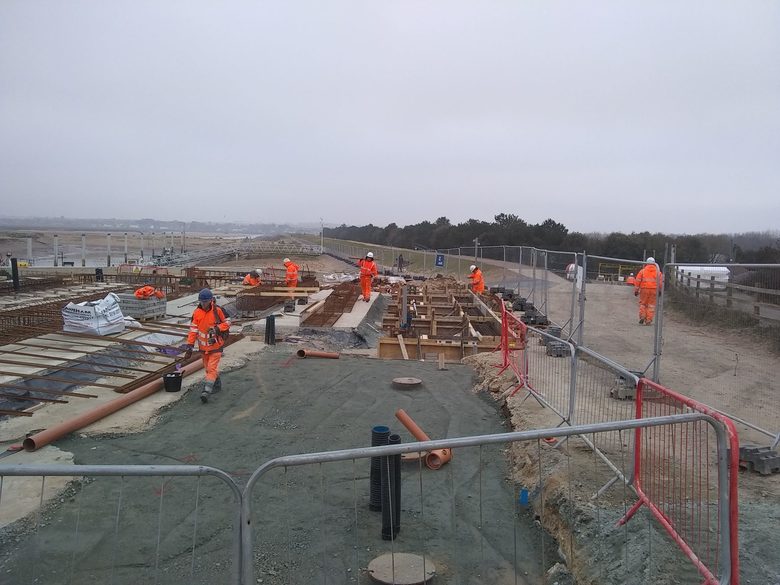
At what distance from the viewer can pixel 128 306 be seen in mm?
16703

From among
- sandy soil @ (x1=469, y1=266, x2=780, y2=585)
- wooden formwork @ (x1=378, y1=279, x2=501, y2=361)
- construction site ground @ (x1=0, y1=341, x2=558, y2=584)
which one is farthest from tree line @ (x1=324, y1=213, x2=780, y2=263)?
construction site ground @ (x1=0, y1=341, x2=558, y2=584)

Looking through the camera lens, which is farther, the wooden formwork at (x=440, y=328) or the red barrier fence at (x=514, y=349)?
the wooden formwork at (x=440, y=328)

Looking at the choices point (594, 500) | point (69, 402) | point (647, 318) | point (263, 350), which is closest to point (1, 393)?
point (69, 402)

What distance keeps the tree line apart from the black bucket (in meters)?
14.8

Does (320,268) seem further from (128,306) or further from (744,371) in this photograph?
(744,371)

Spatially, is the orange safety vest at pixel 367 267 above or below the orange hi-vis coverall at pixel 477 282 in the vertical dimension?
above

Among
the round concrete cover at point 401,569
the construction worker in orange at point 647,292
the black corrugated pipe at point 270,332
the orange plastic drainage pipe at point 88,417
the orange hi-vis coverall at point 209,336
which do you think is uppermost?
the construction worker in orange at point 647,292

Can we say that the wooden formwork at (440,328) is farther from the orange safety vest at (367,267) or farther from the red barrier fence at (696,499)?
the red barrier fence at (696,499)

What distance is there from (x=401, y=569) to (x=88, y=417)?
5.25 m

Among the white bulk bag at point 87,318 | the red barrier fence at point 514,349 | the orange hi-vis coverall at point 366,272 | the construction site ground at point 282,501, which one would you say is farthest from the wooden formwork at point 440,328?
the white bulk bag at point 87,318

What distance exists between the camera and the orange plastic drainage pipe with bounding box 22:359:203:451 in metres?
6.69

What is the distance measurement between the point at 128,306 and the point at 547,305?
12.3 m

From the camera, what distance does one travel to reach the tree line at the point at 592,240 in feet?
91.2

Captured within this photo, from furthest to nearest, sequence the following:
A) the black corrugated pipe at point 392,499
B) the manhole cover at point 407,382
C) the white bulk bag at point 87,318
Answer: the white bulk bag at point 87,318 < the manhole cover at point 407,382 < the black corrugated pipe at point 392,499
